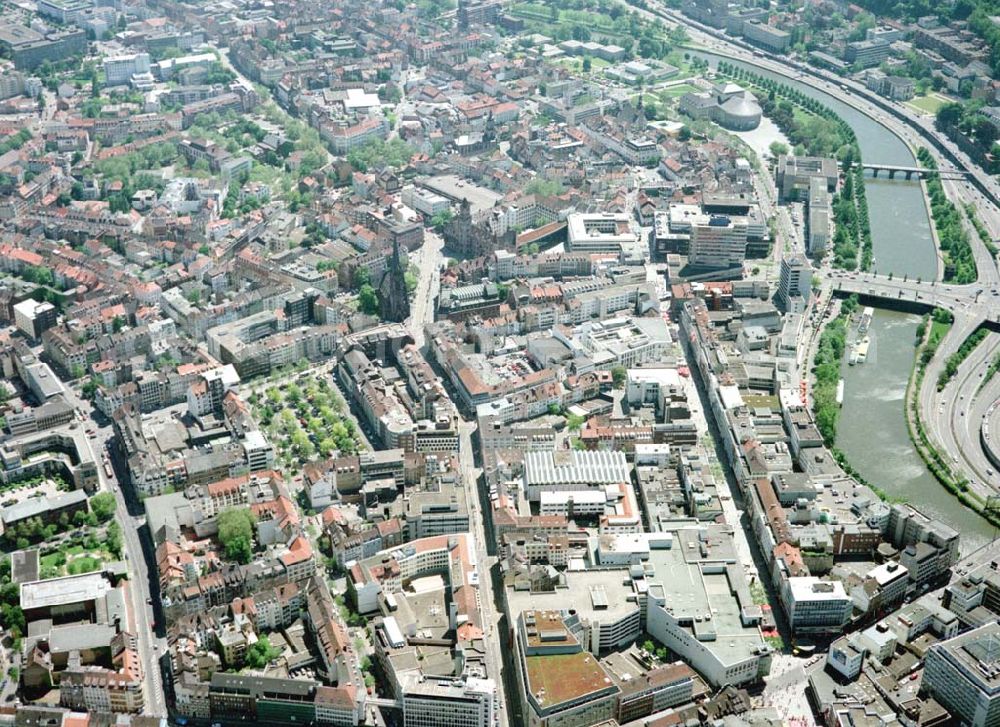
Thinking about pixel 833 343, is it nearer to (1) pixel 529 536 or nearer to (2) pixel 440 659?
(1) pixel 529 536

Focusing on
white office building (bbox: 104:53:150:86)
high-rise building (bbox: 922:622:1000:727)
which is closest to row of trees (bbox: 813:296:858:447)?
high-rise building (bbox: 922:622:1000:727)

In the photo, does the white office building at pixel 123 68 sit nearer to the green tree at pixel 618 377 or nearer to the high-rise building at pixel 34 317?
the high-rise building at pixel 34 317

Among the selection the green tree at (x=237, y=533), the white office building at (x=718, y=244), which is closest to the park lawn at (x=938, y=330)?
the white office building at (x=718, y=244)

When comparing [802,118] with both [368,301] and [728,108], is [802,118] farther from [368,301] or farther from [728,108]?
[368,301]

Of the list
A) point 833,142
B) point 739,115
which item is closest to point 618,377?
point 833,142

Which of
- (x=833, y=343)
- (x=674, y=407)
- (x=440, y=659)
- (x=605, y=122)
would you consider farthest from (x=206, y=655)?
(x=605, y=122)

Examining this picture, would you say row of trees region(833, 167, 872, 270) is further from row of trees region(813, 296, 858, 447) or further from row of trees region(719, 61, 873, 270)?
row of trees region(813, 296, 858, 447)
